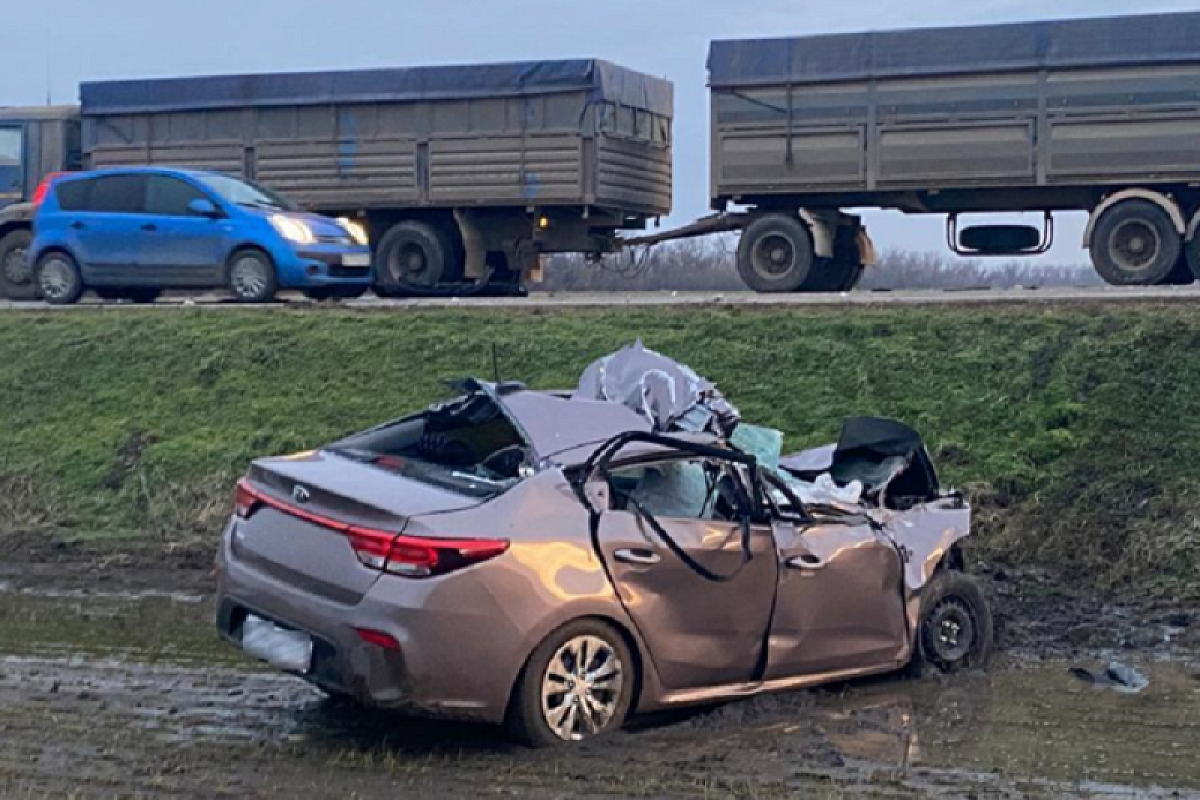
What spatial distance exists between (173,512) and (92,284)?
6.37 metres

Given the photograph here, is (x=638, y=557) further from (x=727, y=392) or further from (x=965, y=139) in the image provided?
(x=965, y=139)

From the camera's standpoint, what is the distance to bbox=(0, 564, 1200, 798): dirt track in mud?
575 cm

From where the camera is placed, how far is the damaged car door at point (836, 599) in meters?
6.88

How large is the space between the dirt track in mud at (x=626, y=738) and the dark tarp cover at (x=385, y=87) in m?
12.2

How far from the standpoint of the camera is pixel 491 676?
5938 mm

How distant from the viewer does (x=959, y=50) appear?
16891 millimetres

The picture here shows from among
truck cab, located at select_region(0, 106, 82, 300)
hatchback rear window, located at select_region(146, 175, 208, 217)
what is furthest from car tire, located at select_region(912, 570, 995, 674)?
truck cab, located at select_region(0, 106, 82, 300)

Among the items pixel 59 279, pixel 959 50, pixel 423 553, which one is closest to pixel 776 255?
pixel 959 50

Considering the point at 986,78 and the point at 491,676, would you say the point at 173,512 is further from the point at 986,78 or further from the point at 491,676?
the point at 986,78

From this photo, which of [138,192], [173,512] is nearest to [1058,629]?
[173,512]

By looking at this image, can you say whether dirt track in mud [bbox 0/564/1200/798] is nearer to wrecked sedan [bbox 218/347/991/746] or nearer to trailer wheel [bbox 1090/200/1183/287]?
wrecked sedan [bbox 218/347/991/746]

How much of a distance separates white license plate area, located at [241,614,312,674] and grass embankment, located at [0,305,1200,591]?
188 inches

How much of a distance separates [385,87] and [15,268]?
15.8 ft

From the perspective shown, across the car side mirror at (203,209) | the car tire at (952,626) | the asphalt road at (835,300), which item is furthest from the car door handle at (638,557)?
the car side mirror at (203,209)
